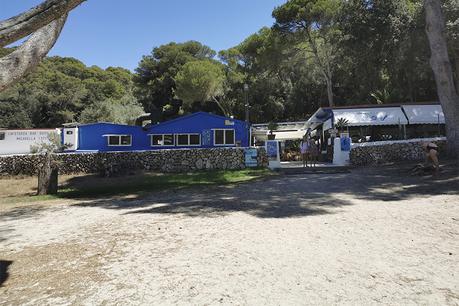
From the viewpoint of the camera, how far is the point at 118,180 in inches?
658

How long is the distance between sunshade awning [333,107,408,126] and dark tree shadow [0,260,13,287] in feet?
64.0

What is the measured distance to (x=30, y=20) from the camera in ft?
13.0

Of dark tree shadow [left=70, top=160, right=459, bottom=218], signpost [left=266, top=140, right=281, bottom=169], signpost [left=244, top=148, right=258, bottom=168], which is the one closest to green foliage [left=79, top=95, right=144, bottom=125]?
signpost [left=244, top=148, right=258, bottom=168]

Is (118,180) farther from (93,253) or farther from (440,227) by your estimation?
(440,227)

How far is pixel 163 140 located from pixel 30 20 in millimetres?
20708

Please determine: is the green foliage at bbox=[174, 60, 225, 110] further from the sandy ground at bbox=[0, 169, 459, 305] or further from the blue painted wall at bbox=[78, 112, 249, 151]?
the sandy ground at bbox=[0, 169, 459, 305]

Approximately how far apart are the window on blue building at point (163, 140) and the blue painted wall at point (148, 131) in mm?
248

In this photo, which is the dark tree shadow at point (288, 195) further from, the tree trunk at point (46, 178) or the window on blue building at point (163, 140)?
the window on blue building at point (163, 140)

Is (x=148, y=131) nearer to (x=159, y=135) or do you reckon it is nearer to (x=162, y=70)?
(x=159, y=135)

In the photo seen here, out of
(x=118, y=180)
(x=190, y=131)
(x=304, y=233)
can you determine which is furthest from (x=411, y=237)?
(x=190, y=131)

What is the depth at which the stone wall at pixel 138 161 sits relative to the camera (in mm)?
18609

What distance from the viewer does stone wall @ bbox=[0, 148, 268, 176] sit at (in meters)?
18.6

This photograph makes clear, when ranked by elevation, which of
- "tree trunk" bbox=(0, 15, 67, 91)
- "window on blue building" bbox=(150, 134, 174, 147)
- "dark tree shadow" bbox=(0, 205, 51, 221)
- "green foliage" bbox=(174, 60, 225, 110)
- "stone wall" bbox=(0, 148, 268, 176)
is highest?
"green foliage" bbox=(174, 60, 225, 110)

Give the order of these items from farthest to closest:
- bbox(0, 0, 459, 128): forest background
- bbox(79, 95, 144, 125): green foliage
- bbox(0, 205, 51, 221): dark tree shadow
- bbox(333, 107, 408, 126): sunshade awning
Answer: bbox(79, 95, 144, 125): green foliage, bbox(0, 0, 459, 128): forest background, bbox(333, 107, 408, 126): sunshade awning, bbox(0, 205, 51, 221): dark tree shadow
